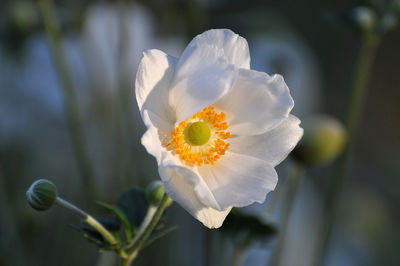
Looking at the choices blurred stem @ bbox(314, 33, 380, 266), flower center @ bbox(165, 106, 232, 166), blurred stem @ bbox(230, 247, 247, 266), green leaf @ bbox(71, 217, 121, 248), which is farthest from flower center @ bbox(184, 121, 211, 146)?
blurred stem @ bbox(314, 33, 380, 266)

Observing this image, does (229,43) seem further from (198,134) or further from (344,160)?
(344,160)

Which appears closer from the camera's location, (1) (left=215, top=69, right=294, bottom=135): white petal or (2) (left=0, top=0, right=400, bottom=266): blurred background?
(1) (left=215, top=69, right=294, bottom=135): white petal

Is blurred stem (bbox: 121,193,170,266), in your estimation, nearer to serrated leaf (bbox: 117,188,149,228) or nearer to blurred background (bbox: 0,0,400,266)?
serrated leaf (bbox: 117,188,149,228)

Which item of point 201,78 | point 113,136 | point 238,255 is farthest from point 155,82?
point 113,136

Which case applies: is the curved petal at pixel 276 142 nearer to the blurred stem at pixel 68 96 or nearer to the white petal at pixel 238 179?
the white petal at pixel 238 179

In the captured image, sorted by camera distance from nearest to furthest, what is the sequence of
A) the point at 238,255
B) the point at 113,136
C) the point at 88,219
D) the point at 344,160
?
the point at 88,219
the point at 238,255
the point at 344,160
the point at 113,136

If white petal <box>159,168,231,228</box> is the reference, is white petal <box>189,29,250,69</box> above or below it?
above

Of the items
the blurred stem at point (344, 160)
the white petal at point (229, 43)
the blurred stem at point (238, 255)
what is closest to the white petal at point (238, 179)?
the white petal at point (229, 43)
